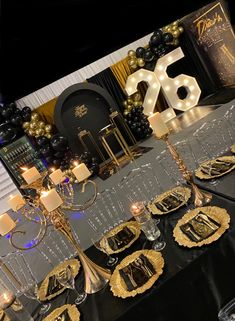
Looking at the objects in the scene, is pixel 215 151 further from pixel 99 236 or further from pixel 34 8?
pixel 34 8

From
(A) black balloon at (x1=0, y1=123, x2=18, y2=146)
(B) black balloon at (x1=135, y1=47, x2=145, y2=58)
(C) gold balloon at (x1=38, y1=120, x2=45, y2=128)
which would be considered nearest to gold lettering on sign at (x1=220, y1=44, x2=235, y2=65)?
(B) black balloon at (x1=135, y1=47, x2=145, y2=58)

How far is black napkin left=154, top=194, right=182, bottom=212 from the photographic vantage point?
1648 millimetres

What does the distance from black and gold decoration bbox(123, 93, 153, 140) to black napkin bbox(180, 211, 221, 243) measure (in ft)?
18.0

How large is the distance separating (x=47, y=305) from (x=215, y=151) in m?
1.39

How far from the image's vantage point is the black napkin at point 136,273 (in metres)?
1.25

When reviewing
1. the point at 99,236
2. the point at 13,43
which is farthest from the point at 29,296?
the point at 13,43

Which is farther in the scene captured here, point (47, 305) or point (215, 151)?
point (215, 151)

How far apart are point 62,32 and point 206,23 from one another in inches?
271

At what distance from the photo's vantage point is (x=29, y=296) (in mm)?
1465

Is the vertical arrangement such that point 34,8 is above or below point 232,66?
above

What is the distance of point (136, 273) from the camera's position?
1302 mm

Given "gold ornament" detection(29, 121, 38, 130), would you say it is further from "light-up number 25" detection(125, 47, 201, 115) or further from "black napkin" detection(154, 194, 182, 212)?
"black napkin" detection(154, 194, 182, 212)

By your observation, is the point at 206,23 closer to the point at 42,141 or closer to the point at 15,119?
the point at 42,141

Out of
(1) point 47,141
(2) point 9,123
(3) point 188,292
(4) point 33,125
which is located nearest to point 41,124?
(4) point 33,125
